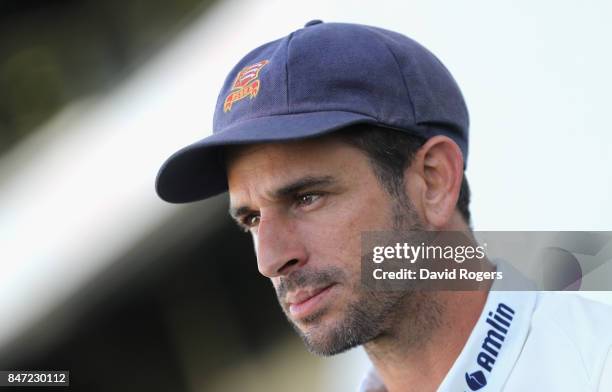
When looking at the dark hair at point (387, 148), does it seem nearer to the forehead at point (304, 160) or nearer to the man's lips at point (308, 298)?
the forehead at point (304, 160)

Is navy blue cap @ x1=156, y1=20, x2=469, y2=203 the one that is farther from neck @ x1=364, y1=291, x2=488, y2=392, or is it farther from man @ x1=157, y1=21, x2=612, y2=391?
neck @ x1=364, y1=291, x2=488, y2=392

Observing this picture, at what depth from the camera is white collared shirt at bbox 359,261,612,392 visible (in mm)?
1090

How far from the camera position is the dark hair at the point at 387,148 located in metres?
1.20

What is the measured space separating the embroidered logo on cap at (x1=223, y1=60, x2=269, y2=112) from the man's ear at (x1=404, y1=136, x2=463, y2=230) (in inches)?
11.3

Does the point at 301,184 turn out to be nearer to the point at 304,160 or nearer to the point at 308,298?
the point at 304,160

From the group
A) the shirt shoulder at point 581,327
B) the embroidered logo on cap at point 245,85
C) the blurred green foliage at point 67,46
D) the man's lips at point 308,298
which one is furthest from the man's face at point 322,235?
the blurred green foliage at point 67,46

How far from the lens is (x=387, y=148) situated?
1.21 metres

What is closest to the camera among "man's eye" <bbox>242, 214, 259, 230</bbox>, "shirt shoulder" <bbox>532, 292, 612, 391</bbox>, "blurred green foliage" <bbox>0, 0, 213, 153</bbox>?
"shirt shoulder" <bbox>532, 292, 612, 391</bbox>

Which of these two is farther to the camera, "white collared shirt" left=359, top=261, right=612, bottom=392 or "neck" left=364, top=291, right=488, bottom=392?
"neck" left=364, top=291, right=488, bottom=392

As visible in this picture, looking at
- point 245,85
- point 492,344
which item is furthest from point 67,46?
point 492,344

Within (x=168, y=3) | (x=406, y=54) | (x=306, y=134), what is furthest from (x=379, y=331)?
(x=168, y=3)

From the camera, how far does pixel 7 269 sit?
7.58 ft

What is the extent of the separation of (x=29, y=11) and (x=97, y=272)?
0.94 meters

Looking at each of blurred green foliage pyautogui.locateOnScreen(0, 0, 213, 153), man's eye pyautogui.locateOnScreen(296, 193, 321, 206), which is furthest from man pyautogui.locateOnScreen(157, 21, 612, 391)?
blurred green foliage pyautogui.locateOnScreen(0, 0, 213, 153)
